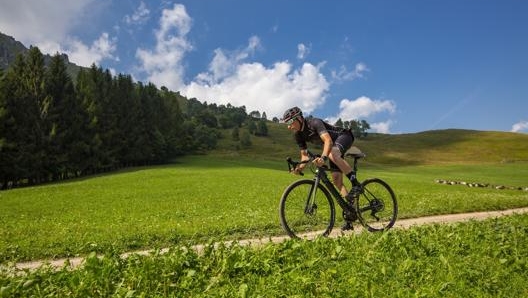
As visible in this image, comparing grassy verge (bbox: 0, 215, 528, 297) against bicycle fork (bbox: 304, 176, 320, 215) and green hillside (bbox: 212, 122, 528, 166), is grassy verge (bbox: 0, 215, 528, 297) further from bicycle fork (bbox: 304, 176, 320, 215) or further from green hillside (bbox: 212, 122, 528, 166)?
green hillside (bbox: 212, 122, 528, 166)

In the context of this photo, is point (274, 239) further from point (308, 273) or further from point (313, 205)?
point (308, 273)

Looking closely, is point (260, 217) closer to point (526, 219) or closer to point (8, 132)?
point (526, 219)

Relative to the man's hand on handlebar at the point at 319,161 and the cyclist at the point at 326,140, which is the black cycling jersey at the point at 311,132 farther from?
the man's hand on handlebar at the point at 319,161

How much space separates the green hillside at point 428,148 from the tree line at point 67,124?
4563 centimetres

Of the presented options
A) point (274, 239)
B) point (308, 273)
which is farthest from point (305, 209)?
point (308, 273)

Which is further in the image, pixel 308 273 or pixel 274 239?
pixel 274 239

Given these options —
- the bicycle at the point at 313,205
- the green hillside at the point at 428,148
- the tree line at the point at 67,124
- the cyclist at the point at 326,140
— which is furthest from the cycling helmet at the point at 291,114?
the green hillside at the point at 428,148

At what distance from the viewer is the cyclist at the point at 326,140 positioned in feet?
32.8

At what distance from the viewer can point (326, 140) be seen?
9922mm

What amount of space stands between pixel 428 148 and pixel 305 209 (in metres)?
173

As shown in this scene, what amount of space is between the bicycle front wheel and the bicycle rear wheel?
4.54 ft

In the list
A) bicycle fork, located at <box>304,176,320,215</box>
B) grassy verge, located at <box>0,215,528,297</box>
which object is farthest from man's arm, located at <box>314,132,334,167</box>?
grassy verge, located at <box>0,215,528,297</box>

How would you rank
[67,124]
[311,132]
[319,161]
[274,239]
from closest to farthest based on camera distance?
[319,161] → [311,132] → [274,239] → [67,124]

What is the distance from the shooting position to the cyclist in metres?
10.0
